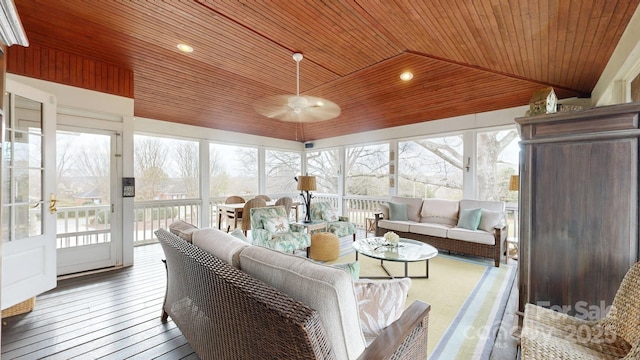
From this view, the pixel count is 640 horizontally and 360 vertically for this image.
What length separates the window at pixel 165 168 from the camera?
4.99 metres

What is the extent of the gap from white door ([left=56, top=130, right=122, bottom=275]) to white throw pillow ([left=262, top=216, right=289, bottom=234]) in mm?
2106

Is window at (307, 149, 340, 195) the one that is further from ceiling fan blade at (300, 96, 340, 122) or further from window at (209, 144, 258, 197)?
ceiling fan blade at (300, 96, 340, 122)

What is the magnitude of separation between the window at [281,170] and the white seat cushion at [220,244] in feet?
17.4

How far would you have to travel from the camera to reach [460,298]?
A: 2.76m

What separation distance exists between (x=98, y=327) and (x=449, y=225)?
4890 millimetres

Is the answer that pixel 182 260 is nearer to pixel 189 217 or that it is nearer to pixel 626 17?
pixel 626 17

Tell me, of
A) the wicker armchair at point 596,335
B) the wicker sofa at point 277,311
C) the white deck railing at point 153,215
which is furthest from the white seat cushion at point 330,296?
the white deck railing at point 153,215

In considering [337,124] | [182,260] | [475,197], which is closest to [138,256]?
[182,260]

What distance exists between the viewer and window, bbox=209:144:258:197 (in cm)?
609

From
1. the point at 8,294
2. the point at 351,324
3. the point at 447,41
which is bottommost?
the point at 8,294

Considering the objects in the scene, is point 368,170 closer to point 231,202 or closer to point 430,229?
point 430,229

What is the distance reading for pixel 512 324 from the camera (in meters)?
2.27

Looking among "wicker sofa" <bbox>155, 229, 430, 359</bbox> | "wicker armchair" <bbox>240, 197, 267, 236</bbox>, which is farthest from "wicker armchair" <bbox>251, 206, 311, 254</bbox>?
"wicker sofa" <bbox>155, 229, 430, 359</bbox>

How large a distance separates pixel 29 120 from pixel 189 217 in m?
3.39
